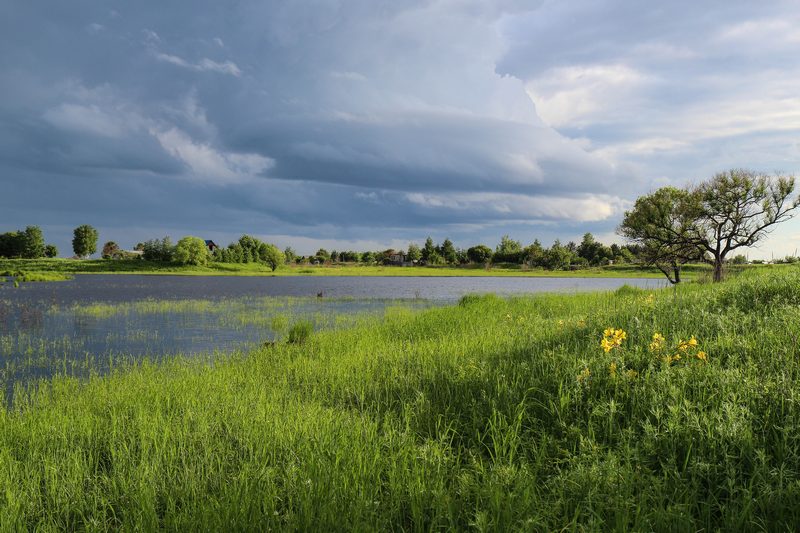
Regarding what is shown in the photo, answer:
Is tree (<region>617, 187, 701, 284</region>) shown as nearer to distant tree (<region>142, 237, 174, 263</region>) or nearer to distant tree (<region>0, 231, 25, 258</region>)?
distant tree (<region>142, 237, 174, 263</region>)

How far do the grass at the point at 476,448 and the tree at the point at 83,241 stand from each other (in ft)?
568

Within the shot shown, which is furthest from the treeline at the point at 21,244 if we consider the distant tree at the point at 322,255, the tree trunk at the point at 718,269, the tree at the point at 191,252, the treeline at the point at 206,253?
the tree trunk at the point at 718,269

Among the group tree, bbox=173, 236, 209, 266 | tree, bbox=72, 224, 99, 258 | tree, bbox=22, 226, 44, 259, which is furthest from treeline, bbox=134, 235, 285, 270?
tree, bbox=22, 226, 44, 259

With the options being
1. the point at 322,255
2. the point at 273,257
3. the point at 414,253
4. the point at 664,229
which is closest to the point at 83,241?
the point at 273,257

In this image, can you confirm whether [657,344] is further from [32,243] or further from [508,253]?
[32,243]

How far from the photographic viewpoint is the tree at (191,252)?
13038cm

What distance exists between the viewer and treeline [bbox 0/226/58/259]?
470ft

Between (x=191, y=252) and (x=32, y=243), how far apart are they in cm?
6254

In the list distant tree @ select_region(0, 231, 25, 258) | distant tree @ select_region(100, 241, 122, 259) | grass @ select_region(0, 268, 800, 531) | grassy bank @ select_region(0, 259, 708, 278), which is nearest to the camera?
grass @ select_region(0, 268, 800, 531)

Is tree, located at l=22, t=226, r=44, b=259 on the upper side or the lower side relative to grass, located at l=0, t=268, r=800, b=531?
upper

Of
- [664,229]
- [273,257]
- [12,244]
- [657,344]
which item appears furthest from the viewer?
[12,244]

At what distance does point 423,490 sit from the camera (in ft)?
15.2

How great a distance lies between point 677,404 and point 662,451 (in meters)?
0.84

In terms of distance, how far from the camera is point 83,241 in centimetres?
14925
